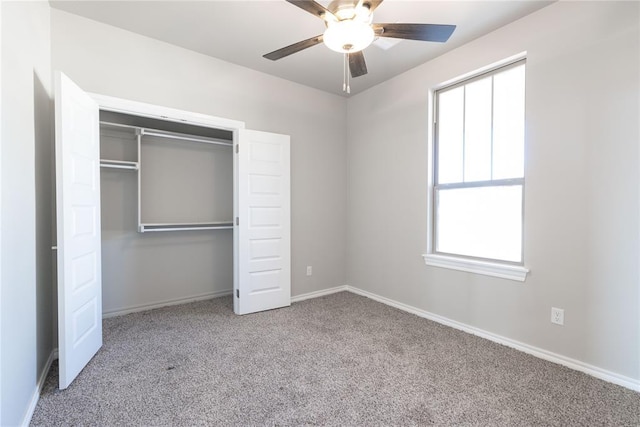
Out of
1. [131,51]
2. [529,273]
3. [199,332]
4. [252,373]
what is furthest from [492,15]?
[199,332]

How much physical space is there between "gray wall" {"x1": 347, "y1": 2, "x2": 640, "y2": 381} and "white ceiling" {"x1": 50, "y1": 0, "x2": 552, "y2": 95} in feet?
0.77

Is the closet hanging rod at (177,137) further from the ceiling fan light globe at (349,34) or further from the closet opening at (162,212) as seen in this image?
the ceiling fan light globe at (349,34)

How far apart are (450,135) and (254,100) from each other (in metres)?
2.25

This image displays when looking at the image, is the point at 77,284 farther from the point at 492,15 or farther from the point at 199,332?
the point at 492,15

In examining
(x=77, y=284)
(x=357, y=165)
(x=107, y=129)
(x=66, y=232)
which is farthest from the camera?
(x=357, y=165)

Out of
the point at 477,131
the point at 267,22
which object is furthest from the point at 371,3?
the point at 477,131

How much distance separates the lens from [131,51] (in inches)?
109

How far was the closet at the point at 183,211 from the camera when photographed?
10.6 ft

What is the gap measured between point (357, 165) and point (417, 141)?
1.02 meters

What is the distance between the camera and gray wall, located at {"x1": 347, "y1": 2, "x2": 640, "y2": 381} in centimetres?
200

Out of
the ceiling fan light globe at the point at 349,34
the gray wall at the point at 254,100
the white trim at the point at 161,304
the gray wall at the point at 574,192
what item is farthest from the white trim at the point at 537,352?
the ceiling fan light globe at the point at 349,34

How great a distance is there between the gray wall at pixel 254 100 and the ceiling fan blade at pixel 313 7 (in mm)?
1920

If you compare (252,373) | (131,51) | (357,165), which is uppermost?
(131,51)

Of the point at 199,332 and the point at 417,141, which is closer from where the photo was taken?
the point at 199,332
